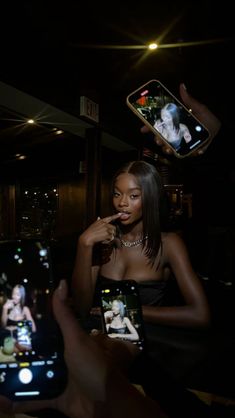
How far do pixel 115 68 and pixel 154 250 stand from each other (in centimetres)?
205

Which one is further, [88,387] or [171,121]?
Answer: [171,121]

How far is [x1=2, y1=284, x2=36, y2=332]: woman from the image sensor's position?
27.4 inches

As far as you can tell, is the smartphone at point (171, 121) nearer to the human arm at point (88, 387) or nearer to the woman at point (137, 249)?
the woman at point (137, 249)

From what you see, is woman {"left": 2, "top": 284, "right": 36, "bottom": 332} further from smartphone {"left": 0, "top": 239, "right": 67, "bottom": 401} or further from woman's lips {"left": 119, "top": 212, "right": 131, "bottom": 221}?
woman's lips {"left": 119, "top": 212, "right": 131, "bottom": 221}

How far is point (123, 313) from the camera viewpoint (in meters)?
1.16

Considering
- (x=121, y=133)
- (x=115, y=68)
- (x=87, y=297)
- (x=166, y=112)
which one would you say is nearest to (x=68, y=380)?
(x=87, y=297)

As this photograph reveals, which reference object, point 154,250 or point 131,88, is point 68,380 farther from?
point 131,88

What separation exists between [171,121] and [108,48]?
1.48 meters

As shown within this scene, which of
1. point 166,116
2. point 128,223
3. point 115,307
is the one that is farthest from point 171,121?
point 115,307

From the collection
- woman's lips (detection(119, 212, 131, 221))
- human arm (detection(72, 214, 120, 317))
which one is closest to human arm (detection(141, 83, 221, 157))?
woman's lips (detection(119, 212, 131, 221))

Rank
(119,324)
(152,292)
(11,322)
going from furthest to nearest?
(152,292), (119,324), (11,322)

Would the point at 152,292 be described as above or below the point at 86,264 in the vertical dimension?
below

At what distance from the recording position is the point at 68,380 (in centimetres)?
71

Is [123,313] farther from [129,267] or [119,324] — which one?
[129,267]
